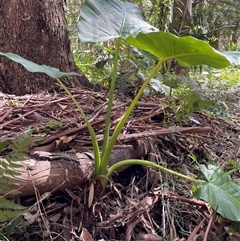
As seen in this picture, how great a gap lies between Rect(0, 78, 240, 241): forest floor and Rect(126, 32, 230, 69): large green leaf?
0.36 meters

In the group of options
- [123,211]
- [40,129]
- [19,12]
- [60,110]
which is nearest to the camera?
[123,211]

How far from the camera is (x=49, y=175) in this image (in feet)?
3.33

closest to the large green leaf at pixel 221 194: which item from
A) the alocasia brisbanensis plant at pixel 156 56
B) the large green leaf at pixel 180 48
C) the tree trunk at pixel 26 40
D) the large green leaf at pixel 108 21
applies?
the alocasia brisbanensis plant at pixel 156 56

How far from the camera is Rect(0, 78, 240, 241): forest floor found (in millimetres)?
1056

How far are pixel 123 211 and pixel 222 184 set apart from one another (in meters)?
0.33

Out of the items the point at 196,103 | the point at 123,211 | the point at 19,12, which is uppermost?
the point at 19,12

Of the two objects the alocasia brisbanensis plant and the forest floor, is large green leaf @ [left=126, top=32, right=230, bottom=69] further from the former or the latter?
the forest floor

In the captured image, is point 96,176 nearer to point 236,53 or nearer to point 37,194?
point 37,194

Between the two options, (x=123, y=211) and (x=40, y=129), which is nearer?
(x=123, y=211)

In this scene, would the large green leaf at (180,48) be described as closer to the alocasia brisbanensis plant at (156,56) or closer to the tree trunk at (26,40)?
the alocasia brisbanensis plant at (156,56)

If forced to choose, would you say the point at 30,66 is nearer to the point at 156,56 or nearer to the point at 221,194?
the point at 156,56

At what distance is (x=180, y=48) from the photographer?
3.34 ft

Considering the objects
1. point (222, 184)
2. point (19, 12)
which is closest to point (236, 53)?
point (222, 184)

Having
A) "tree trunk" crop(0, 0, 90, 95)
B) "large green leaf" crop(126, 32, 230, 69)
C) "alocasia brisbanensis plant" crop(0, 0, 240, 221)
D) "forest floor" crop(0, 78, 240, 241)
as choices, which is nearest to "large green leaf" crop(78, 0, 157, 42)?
"alocasia brisbanensis plant" crop(0, 0, 240, 221)
